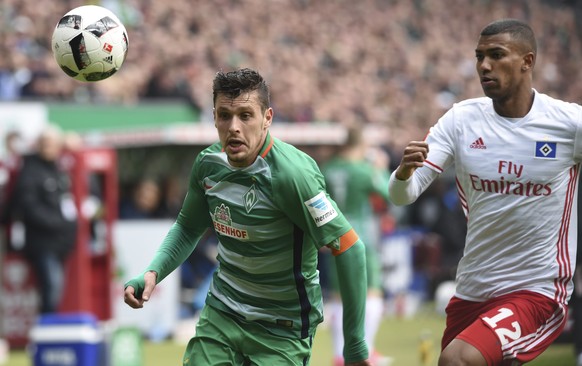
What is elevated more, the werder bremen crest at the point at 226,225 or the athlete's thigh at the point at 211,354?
the werder bremen crest at the point at 226,225

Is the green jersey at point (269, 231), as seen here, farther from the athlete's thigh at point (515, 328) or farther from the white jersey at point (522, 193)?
the athlete's thigh at point (515, 328)

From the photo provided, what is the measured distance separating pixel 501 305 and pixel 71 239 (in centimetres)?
836

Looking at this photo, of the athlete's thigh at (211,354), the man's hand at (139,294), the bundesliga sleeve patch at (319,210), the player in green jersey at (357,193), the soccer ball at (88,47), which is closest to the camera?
the bundesliga sleeve patch at (319,210)

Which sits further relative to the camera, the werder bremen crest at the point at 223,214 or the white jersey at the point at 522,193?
the white jersey at the point at 522,193

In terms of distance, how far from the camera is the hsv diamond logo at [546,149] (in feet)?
20.5

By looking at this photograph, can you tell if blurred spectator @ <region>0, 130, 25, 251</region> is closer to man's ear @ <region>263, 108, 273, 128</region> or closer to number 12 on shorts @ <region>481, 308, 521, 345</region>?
man's ear @ <region>263, 108, 273, 128</region>

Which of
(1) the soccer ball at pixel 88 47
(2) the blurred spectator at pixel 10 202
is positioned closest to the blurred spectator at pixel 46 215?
(2) the blurred spectator at pixel 10 202

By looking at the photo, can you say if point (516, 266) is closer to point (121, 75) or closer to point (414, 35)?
point (121, 75)

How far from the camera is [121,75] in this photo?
65.3ft

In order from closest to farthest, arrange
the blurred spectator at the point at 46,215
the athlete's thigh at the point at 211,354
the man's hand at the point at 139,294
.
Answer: the man's hand at the point at 139,294
the athlete's thigh at the point at 211,354
the blurred spectator at the point at 46,215

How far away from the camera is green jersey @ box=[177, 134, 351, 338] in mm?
5871

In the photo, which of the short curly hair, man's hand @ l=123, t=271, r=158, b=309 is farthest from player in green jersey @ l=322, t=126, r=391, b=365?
man's hand @ l=123, t=271, r=158, b=309

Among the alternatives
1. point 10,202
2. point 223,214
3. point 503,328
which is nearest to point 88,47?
point 223,214

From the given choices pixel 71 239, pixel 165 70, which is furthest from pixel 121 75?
pixel 71 239
